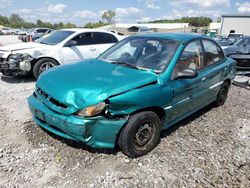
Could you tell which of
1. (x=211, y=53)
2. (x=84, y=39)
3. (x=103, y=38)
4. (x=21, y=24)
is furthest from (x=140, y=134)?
(x=21, y=24)

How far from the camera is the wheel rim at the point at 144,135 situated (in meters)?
3.11

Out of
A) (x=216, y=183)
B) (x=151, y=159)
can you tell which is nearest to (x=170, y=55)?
(x=151, y=159)

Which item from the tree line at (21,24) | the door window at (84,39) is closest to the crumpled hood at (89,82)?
the door window at (84,39)

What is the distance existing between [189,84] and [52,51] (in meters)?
4.48

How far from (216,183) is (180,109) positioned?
1206 mm

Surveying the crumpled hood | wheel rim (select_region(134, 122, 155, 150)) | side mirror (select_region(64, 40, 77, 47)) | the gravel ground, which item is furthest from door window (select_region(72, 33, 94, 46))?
wheel rim (select_region(134, 122, 155, 150))

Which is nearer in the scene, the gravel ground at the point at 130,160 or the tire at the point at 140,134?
the gravel ground at the point at 130,160

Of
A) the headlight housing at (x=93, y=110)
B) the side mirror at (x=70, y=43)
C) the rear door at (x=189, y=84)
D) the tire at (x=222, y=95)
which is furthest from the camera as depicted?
the side mirror at (x=70, y=43)

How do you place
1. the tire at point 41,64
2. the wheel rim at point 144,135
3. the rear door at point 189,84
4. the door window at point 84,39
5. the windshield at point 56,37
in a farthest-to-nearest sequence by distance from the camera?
the door window at point 84,39
the windshield at point 56,37
the tire at point 41,64
the rear door at point 189,84
the wheel rim at point 144,135

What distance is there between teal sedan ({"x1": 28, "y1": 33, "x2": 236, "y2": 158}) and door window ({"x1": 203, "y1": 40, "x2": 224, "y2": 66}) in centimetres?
4

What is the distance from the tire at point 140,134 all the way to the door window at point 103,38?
500cm

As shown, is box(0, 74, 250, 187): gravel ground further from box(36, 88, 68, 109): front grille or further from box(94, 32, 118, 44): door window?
box(94, 32, 118, 44): door window

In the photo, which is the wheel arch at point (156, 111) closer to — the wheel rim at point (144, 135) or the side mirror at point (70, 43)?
the wheel rim at point (144, 135)

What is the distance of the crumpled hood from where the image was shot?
2.76 metres
